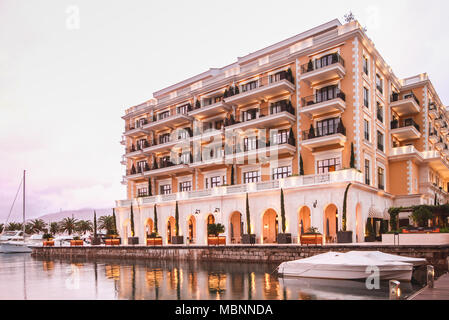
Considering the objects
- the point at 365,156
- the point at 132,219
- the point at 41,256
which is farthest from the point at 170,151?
the point at 365,156

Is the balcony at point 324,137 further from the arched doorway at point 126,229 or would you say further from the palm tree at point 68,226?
the palm tree at point 68,226

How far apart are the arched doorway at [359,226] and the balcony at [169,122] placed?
2101 centimetres

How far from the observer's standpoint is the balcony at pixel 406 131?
37406 millimetres

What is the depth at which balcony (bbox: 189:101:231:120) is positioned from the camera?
40.1m

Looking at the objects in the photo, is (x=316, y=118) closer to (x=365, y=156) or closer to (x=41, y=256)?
(x=365, y=156)

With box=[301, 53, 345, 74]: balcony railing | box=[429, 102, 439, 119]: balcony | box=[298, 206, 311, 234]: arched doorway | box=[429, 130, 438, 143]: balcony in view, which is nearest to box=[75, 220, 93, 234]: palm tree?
box=[298, 206, 311, 234]: arched doorway

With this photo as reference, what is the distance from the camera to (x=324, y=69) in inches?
1265

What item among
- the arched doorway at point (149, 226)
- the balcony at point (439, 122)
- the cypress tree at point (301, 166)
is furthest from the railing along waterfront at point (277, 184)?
the balcony at point (439, 122)

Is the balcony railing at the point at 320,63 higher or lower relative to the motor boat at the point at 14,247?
higher

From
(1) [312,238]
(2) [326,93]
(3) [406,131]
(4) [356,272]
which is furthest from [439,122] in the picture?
(4) [356,272]

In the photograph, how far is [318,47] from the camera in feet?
111

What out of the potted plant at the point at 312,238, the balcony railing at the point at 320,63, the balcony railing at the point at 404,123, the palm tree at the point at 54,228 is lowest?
the palm tree at the point at 54,228
